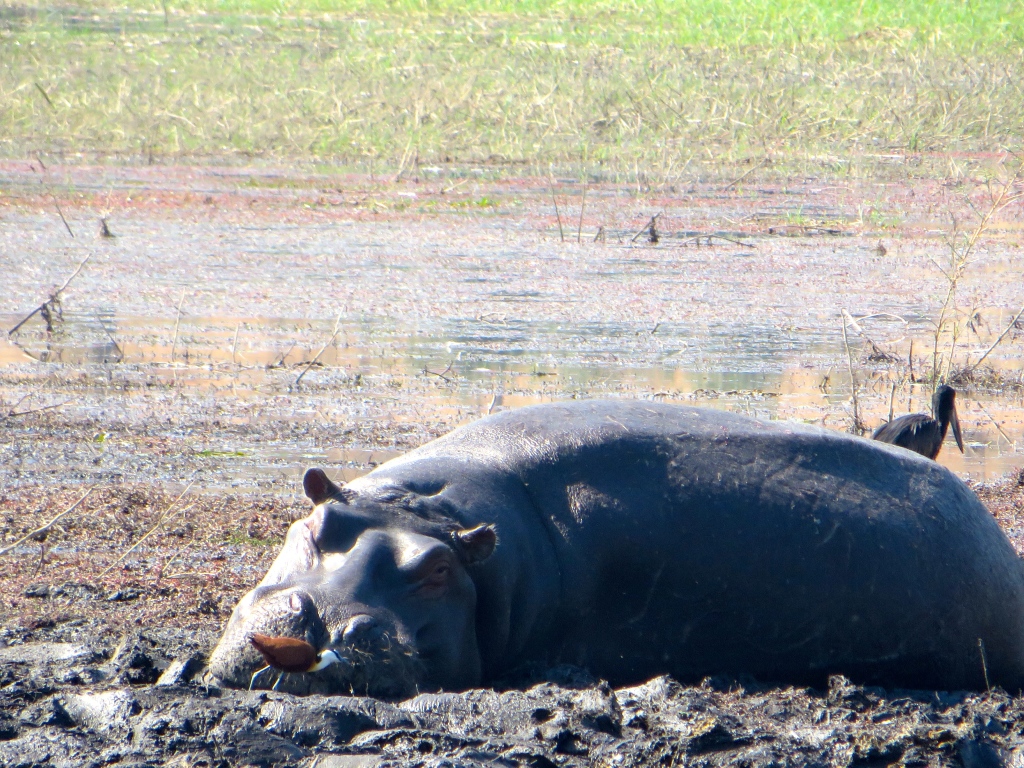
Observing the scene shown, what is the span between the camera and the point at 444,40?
2191 cm

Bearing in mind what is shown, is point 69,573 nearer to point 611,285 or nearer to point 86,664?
point 86,664

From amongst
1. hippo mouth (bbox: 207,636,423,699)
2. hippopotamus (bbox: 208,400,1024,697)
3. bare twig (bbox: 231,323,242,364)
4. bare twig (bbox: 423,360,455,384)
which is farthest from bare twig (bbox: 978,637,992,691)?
bare twig (bbox: 231,323,242,364)

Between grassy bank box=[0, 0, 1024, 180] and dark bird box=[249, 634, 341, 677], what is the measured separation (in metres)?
12.5

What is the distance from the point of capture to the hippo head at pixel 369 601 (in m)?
3.55

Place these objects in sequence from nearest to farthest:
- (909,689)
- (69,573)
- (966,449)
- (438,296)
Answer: (909,689) < (69,573) < (966,449) < (438,296)

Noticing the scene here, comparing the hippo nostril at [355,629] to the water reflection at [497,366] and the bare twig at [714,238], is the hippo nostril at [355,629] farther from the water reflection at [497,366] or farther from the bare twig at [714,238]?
the bare twig at [714,238]

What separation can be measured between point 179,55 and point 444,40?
361 centimetres

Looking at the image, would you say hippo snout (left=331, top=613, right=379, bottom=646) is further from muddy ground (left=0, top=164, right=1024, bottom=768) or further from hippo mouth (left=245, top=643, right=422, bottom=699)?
muddy ground (left=0, top=164, right=1024, bottom=768)

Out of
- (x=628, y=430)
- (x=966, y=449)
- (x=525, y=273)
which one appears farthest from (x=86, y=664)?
(x=525, y=273)

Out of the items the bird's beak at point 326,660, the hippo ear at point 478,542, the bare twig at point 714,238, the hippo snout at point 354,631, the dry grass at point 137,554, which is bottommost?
the dry grass at point 137,554

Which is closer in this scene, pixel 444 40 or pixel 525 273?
pixel 525 273

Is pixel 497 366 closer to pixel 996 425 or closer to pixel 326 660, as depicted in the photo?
pixel 996 425

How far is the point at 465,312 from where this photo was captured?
1023cm

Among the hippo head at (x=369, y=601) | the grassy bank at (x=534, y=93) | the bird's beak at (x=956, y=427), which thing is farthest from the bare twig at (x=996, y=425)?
the grassy bank at (x=534, y=93)
